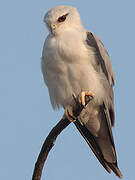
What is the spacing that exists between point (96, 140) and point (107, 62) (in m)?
1.24

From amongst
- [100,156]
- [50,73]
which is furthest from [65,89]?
[100,156]

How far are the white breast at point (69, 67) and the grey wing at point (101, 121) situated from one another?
0.17m

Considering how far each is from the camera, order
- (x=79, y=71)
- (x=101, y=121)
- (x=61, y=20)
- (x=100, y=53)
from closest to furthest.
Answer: (x=79, y=71), (x=100, y=53), (x=61, y=20), (x=101, y=121)

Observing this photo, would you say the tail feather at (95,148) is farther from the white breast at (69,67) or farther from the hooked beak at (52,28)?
the hooked beak at (52,28)

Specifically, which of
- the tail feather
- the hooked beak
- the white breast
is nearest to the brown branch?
the white breast

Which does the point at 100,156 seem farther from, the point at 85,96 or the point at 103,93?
the point at 85,96

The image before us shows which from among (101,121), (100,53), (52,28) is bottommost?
(101,121)

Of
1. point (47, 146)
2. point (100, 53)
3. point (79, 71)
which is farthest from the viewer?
point (100, 53)

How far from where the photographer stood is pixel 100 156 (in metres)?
5.75

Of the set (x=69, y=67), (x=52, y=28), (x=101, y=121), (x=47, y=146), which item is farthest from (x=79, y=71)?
(x=47, y=146)

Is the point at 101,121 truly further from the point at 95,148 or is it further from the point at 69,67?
the point at 69,67

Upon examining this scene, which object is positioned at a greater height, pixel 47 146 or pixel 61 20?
pixel 61 20

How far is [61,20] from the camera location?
5.82 m

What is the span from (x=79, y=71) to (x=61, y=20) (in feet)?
2.80
